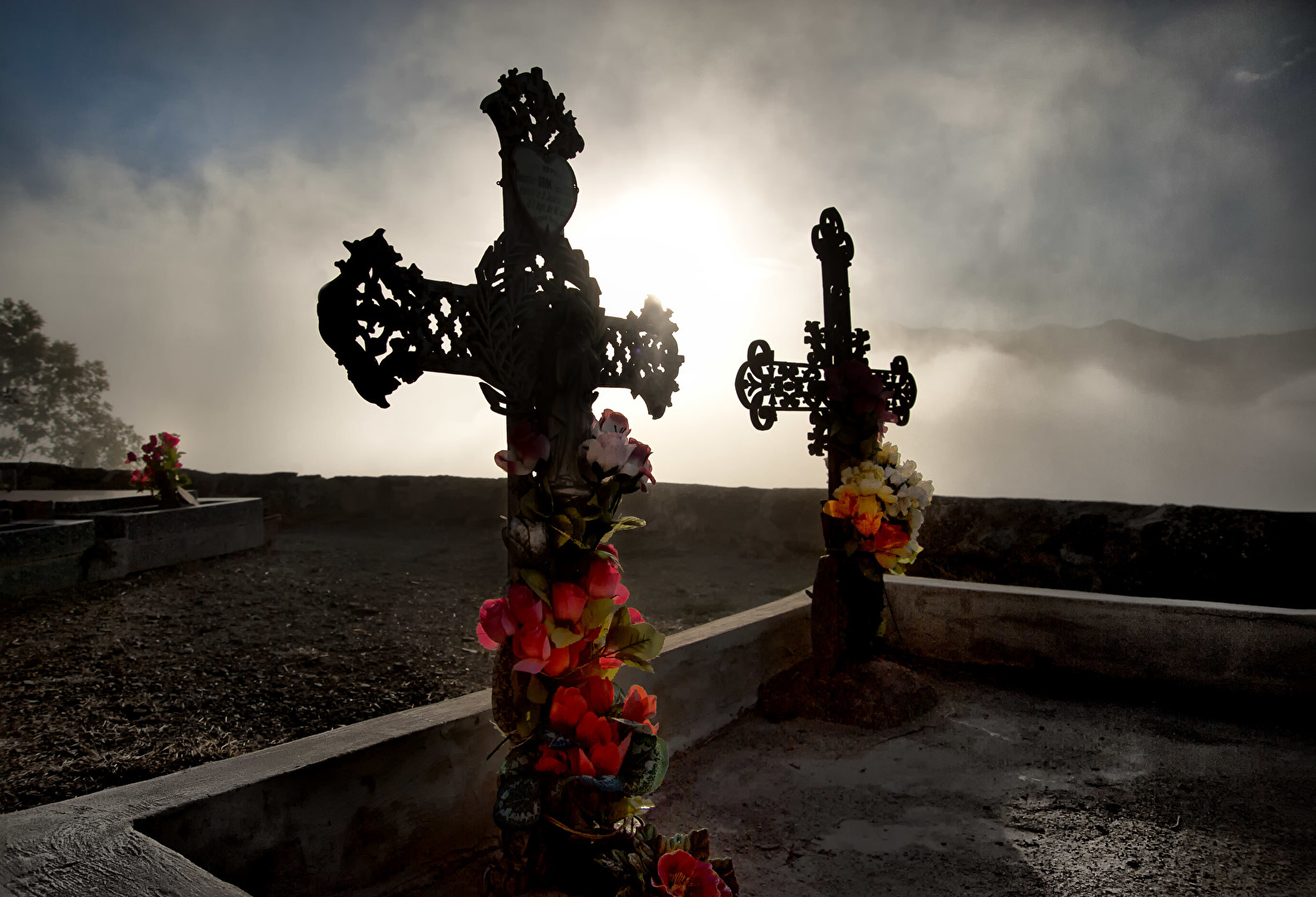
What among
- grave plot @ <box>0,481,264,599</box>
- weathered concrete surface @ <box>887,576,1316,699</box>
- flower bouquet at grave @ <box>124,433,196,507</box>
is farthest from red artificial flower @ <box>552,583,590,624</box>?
flower bouquet at grave @ <box>124,433,196,507</box>

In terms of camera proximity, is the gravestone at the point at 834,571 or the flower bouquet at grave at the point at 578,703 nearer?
the flower bouquet at grave at the point at 578,703

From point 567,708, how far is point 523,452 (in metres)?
0.74

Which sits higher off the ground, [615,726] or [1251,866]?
[615,726]

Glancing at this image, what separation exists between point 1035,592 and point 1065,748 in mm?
1048

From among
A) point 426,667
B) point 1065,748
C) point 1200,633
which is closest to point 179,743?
point 426,667

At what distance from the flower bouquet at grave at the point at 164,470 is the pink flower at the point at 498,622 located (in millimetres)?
8138

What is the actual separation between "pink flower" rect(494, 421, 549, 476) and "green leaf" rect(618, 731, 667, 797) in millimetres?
832

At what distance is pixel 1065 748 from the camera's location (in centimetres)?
311

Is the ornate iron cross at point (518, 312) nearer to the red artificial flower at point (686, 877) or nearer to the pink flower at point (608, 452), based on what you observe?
the pink flower at point (608, 452)

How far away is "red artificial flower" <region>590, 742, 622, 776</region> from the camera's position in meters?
1.95

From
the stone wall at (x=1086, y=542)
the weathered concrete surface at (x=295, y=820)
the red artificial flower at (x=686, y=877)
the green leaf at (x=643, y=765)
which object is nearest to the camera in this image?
the weathered concrete surface at (x=295, y=820)

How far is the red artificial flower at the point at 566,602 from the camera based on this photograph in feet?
6.68

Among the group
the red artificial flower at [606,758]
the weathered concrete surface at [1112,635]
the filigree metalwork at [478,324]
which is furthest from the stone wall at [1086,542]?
the red artificial flower at [606,758]

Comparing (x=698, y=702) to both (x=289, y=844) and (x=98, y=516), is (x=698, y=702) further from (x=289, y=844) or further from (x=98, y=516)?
(x=98, y=516)
